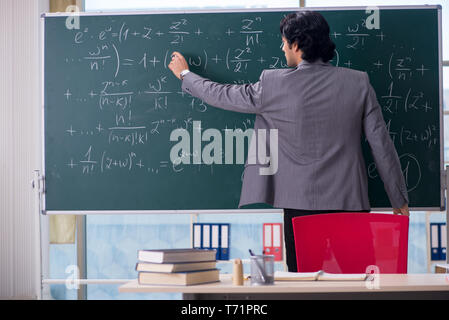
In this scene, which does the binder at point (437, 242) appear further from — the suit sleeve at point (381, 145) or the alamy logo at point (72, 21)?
the alamy logo at point (72, 21)

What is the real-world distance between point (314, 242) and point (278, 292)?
769 millimetres

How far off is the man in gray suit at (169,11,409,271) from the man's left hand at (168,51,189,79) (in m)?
0.65

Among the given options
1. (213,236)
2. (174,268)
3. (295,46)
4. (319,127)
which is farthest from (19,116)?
(174,268)

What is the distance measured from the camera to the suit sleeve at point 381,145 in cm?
292

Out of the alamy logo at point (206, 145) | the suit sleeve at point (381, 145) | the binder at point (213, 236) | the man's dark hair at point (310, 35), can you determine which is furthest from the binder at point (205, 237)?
the man's dark hair at point (310, 35)

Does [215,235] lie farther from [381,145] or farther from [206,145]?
[381,145]

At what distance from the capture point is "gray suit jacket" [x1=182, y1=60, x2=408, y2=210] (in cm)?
288

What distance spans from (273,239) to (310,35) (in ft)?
6.08

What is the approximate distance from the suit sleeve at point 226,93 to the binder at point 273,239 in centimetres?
133

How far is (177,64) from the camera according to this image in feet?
11.2

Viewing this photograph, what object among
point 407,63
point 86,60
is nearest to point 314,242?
point 407,63

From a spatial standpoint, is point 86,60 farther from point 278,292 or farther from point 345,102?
point 278,292

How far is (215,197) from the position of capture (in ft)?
11.2

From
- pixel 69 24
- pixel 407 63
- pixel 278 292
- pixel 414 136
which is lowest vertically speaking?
pixel 278 292
